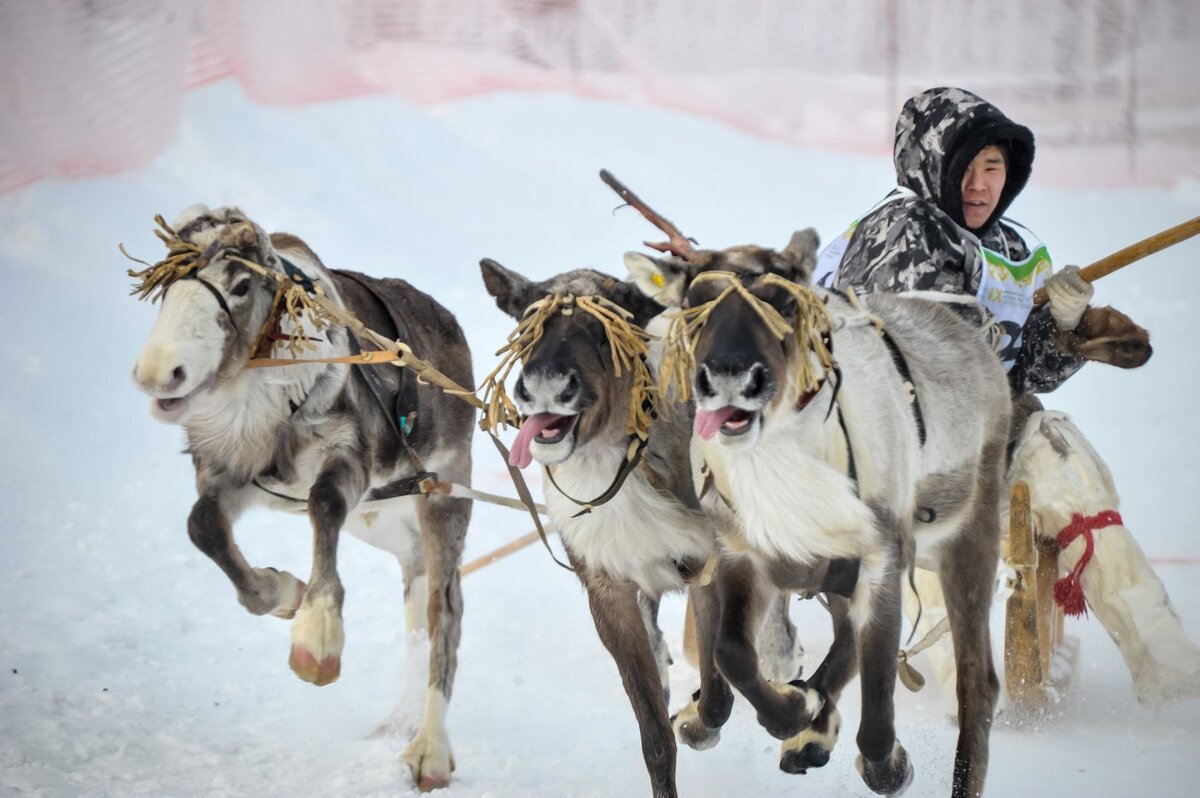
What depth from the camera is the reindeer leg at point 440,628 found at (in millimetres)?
5156

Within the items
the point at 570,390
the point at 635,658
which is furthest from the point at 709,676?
the point at 570,390

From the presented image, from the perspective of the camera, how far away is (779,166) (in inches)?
432

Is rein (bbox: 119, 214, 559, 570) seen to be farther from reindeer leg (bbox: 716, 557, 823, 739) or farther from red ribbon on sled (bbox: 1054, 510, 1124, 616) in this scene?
red ribbon on sled (bbox: 1054, 510, 1124, 616)

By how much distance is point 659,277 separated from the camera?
355 centimetres

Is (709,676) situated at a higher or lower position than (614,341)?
lower

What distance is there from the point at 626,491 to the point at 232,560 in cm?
159

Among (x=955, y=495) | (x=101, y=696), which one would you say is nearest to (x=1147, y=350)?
(x=955, y=495)

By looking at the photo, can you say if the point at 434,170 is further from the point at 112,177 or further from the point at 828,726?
the point at 828,726

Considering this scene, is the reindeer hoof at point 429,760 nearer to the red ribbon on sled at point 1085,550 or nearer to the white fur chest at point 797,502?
the white fur chest at point 797,502

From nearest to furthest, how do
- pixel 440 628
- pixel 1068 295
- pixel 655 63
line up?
pixel 1068 295 → pixel 440 628 → pixel 655 63

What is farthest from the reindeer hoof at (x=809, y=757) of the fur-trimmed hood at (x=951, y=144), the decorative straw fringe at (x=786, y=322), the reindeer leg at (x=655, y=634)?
the fur-trimmed hood at (x=951, y=144)

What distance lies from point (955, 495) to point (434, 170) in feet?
26.4

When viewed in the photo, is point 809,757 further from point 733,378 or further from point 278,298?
point 278,298

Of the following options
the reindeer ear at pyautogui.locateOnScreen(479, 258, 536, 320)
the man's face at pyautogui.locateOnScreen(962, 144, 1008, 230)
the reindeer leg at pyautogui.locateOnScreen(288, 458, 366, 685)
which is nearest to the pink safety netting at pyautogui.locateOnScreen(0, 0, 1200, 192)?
the man's face at pyautogui.locateOnScreen(962, 144, 1008, 230)
